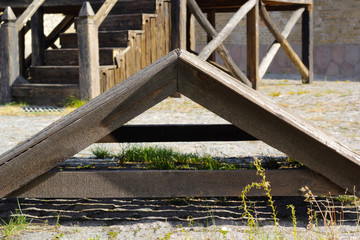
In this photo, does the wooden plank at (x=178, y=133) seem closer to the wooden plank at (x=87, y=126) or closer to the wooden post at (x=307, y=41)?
the wooden plank at (x=87, y=126)

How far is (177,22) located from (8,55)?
8.51 ft

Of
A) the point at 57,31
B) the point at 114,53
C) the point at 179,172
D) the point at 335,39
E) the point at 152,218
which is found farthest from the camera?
the point at 335,39

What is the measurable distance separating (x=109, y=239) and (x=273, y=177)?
0.86 meters

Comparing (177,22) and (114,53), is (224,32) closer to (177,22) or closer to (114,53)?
(177,22)

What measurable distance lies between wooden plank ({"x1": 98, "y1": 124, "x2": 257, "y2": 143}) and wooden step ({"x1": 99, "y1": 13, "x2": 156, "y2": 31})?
487 centimetres

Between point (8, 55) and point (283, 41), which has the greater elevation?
point (283, 41)

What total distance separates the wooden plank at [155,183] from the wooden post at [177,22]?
573 cm

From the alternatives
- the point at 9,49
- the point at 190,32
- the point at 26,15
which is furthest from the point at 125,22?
the point at 190,32

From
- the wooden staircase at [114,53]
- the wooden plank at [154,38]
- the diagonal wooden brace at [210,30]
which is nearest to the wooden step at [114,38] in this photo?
the wooden staircase at [114,53]

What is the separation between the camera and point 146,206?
3.15 metres

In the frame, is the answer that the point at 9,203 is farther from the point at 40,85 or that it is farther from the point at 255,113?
the point at 40,85

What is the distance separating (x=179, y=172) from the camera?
270 cm

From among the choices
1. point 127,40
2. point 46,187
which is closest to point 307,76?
point 127,40

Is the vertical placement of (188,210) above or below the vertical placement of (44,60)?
below
